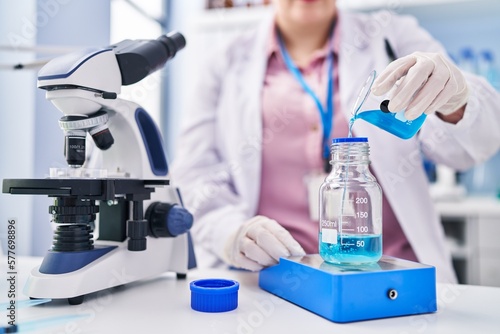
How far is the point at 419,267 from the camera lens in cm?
60

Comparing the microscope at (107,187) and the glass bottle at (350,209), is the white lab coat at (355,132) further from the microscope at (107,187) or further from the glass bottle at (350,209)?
the glass bottle at (350,209)

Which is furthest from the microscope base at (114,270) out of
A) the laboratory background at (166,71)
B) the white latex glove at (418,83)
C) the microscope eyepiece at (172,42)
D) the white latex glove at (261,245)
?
the white latex glove at (418,83)

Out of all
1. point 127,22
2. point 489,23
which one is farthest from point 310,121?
point 489,23

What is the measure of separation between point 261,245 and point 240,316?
0.58 ft

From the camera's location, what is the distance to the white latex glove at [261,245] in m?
0.72

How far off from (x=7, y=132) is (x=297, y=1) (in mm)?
913

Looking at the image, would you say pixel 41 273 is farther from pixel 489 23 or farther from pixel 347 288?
pixel 489 23

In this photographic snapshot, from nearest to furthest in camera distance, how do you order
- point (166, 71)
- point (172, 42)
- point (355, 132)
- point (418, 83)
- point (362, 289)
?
point (362, 289) → point (418, 83) → point (172, 42) → point (355, 132) → point (166, 71)

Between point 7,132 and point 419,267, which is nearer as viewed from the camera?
point 419,267

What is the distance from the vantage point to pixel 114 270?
0.68 metres

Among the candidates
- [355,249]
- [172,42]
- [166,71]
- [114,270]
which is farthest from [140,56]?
[166,71]

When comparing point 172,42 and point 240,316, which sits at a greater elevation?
point 172,42

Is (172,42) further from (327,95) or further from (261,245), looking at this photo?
(327,95)

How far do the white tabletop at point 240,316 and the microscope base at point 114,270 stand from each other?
0.02 metres
